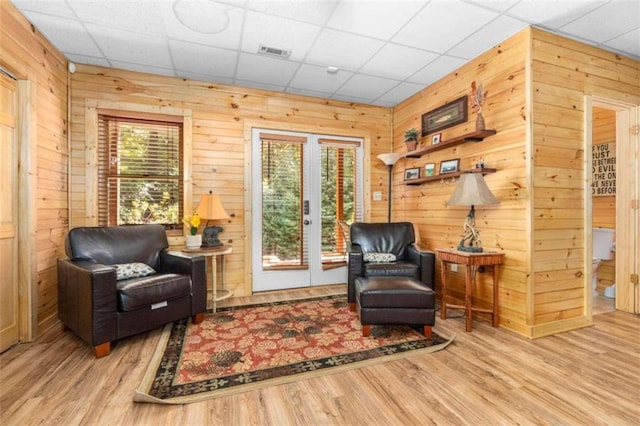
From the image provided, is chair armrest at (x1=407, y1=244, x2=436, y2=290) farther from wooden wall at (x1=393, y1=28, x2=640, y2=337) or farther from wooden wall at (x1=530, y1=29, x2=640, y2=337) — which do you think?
wooden wall at (x1=530, y1=29, x2=640, y2=337)

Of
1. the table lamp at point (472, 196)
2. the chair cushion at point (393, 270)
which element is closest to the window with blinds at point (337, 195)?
the chair cushion at point (393, 270)

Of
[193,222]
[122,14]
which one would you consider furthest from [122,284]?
[122,14]

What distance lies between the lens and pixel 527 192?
2.62 meters

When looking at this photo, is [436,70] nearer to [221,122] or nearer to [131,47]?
[221,122]

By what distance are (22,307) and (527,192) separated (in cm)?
426

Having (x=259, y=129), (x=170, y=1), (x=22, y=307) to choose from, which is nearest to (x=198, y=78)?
(x=259, y=129)

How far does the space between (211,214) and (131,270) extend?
94 cm

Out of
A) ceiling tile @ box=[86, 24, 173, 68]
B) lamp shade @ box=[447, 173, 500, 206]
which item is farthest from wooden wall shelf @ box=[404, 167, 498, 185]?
ceiling tile @ box=[86, 24, 173, 68]

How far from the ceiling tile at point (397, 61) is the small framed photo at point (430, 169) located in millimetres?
1104

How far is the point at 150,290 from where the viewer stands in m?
2.41

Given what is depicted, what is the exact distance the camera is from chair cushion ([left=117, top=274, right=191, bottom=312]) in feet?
7.49

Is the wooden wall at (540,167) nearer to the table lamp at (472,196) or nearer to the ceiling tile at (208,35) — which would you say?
the table lamp at (472,196)

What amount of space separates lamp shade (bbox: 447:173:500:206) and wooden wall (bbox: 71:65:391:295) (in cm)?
178

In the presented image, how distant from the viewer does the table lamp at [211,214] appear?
3.30m
